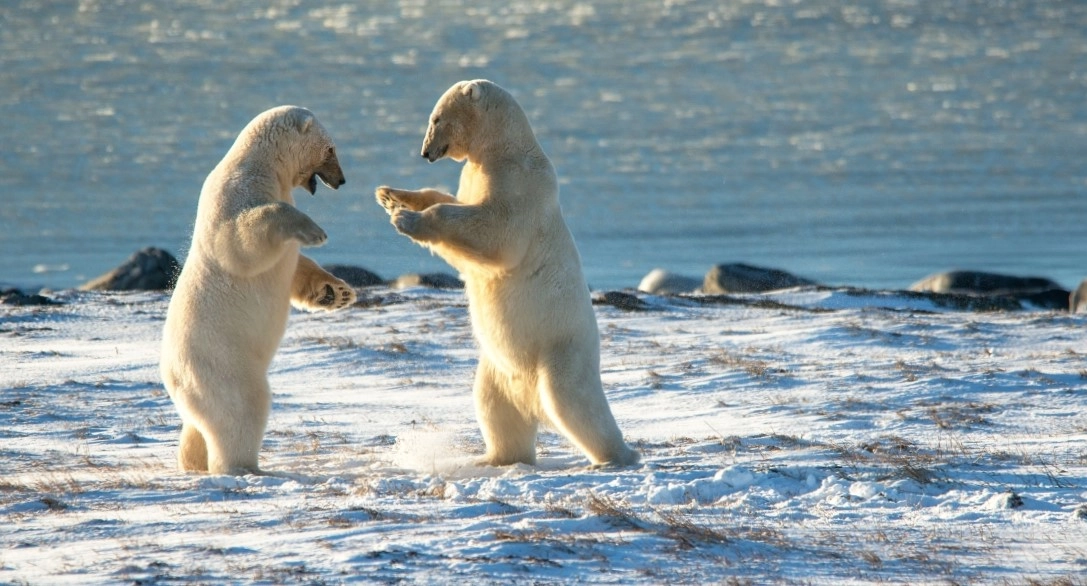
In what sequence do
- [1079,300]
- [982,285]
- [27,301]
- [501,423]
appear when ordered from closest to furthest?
[501,423], [27,301], [1079,300], [982,285]

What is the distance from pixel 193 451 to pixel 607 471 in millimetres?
2065

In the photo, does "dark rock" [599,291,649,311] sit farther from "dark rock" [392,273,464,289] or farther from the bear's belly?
the bear's belly

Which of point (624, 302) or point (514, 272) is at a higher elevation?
point (514, 272)

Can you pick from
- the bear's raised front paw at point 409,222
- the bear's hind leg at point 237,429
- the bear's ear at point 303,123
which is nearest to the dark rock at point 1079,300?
the bear's raised front paw at point 409,222

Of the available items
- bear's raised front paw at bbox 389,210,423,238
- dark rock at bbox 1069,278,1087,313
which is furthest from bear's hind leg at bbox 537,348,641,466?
dark rock at bbox 1069,278,1087,313

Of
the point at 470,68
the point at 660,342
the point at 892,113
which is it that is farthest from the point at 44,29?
the point at 660,342

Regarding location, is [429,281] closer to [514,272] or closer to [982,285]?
[982,285]

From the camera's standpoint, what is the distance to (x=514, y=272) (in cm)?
689

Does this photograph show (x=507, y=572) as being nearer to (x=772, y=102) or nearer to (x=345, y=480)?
(x=345, y=480)

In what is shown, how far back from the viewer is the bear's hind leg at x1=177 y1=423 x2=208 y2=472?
702 centimetres

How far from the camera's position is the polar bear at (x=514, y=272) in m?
6.71

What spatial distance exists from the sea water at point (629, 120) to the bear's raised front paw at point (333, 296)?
3.25ft

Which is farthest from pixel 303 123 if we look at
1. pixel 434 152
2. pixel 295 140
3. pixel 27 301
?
pixel 27 301

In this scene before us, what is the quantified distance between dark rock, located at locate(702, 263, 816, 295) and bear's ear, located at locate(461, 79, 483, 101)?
12279 mm
